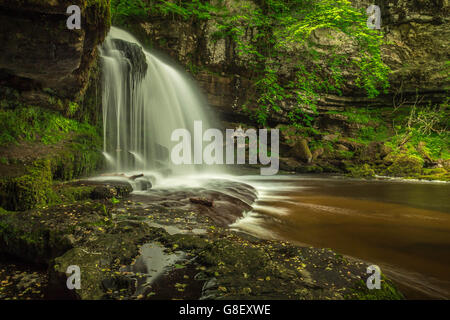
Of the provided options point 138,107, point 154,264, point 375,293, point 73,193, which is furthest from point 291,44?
point 154,264

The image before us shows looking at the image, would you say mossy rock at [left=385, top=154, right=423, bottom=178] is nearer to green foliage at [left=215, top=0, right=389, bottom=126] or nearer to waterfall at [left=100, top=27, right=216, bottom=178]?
green foliage at [left=215, top=0, right=389, bottom=126]

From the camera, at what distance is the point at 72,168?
5.70 metres

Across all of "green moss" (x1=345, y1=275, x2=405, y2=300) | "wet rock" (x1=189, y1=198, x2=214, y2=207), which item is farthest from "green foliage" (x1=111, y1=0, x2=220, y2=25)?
"green moss" (x1=345, y1=275, x2=405, y2=300)

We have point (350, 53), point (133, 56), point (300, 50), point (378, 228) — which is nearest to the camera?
point (378, 228)

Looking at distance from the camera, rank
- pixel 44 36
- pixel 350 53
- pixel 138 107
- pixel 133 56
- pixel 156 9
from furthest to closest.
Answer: pixel 350 53
pixel 156 9
pixel 138 107
pixel 133 56
pixel 44 36

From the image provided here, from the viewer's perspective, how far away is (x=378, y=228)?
4.00 meters

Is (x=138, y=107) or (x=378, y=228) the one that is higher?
(x=138, y=107)

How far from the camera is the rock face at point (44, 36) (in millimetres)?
3406

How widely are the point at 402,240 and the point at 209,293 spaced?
327 cm

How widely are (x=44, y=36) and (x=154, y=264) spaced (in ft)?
13.4

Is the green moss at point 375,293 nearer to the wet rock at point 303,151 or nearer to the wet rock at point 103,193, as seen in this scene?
the wet rock at point 103,193

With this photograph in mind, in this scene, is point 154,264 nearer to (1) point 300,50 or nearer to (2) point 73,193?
(2) point 73,193

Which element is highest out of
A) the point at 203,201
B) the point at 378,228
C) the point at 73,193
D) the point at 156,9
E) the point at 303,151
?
the point at 156,9
